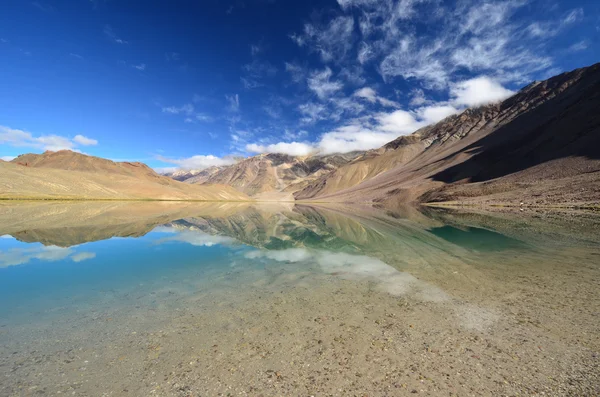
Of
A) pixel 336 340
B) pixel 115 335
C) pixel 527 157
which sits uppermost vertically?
pixel 527 157

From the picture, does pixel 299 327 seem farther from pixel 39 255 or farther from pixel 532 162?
pixel 532 162

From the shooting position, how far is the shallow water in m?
5.63

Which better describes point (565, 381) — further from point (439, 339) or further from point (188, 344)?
point (188, 344)

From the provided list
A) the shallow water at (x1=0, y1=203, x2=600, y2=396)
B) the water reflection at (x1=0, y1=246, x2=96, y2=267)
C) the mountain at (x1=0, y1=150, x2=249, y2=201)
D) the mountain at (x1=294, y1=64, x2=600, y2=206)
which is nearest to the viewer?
the shallow water at (x1=0, y1=203, x2=600, y2=396)

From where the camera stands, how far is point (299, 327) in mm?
8094

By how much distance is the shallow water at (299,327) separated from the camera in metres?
5.63

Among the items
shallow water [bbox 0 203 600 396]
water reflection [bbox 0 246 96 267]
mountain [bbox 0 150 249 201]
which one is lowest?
shallow water [bbox 0 203 600 396]

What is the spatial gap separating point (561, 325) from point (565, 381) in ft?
11.0

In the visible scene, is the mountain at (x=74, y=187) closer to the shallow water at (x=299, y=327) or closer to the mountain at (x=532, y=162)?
the shallow water at (x=299, y=327)

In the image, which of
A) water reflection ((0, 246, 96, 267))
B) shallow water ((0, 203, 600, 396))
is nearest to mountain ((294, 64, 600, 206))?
shallow water ((0, 203, 600, 396))

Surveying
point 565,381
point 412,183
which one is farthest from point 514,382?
point 412,183

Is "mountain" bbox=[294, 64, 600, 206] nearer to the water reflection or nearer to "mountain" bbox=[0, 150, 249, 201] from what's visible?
the water reflection

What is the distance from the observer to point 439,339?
287 inches

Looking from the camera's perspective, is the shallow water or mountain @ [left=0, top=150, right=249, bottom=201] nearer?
the shallow water
